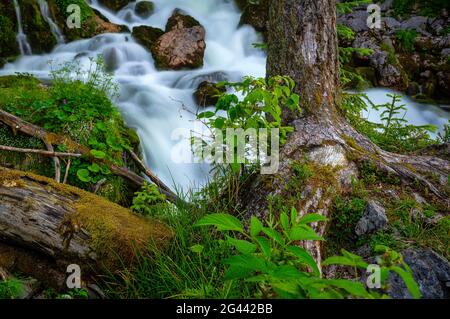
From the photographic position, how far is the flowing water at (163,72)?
663 centimetres

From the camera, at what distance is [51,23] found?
10352mm

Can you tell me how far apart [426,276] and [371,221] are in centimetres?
53

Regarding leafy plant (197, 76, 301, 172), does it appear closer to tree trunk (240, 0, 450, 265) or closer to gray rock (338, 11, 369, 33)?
tree trunk (240, 0, 450, 265)

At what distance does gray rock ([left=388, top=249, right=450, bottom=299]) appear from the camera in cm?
234

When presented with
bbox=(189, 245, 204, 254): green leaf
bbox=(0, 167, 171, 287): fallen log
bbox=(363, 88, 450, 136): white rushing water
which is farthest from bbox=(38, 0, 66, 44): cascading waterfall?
bbox=(189, 245, 204, 254): green leaf

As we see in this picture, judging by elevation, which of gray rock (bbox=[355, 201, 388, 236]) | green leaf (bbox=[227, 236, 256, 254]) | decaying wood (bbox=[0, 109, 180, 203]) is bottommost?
gray rock (bbox=[355, 201, 388, 236])

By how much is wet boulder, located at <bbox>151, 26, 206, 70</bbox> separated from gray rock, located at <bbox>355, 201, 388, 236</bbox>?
8.06 m

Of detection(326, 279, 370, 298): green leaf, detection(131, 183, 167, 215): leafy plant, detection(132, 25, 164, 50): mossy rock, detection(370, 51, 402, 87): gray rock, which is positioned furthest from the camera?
detection(132, 25, 164, 50): mossy rock

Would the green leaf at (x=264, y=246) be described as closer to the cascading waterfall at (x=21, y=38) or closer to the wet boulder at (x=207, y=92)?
the wet boulder at (x=207, y=92)

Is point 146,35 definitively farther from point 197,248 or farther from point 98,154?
point 197,248

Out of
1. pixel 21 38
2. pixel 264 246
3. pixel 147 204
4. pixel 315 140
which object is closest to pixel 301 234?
pixel 264 246

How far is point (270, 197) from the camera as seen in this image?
2930 millimetres
